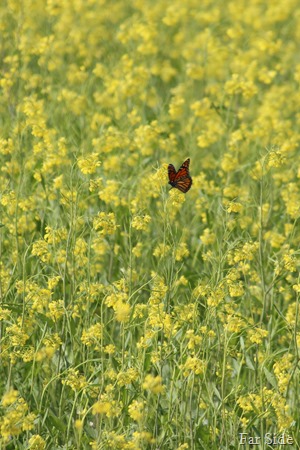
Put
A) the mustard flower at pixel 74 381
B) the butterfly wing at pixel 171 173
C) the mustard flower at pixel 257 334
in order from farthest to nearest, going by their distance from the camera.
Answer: the butterfly wing at pixel 171 173 → the mustard flower at pixel 257 334 → the mustard flower at pixel 74 381

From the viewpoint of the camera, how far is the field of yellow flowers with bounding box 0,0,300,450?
13.3ft

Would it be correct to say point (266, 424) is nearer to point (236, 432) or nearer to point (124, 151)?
point (236, 432)

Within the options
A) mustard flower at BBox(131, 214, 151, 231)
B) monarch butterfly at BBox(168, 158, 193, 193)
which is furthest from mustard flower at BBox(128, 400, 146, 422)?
monarch butterfly at BBox(168, 158, 193, 193)

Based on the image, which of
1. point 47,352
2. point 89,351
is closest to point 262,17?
point 89,351

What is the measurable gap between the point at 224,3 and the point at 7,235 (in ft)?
23.7

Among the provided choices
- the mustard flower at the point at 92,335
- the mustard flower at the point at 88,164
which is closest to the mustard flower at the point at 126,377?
the mustard flower at the point at 92,335

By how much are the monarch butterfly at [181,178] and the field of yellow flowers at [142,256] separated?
0.14 ft

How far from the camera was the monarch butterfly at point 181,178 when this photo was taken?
437 centimetres

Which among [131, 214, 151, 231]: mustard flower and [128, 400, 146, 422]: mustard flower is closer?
[128, 400, 146, 422]: mustard flower

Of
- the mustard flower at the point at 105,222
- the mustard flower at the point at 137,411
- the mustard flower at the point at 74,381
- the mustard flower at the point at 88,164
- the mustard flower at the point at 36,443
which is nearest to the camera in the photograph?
the mustard flower at the point at 137,411

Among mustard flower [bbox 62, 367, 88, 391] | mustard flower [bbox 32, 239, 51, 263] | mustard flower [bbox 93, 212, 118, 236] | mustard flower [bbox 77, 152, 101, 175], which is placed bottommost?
mustard flower [bbox 62, 367, 88, 391]

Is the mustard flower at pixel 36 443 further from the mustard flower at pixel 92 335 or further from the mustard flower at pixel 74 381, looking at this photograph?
the mustard flower at pixel 92 335

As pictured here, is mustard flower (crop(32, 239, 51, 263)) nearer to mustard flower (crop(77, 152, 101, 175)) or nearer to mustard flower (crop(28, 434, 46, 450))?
mustard flower (crop(77, 152, 101, 175))

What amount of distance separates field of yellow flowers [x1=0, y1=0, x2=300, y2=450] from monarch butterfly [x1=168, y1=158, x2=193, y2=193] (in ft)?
0.14
